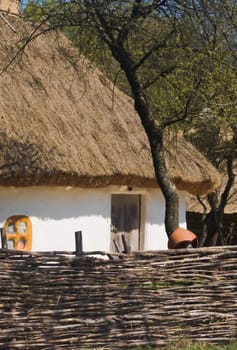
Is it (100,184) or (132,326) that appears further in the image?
(100,184)

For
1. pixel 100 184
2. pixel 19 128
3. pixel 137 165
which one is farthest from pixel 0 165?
pixel 137 165

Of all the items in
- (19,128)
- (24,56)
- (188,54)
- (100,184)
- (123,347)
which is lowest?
(123,347)

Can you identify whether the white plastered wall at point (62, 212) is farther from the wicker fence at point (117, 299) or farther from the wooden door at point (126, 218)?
the wicker fence at point (117, 299)

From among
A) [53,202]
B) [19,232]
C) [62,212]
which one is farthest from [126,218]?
[19,232]

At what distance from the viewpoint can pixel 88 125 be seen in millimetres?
12484

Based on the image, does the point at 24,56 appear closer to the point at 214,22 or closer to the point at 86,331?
the point at 214,22

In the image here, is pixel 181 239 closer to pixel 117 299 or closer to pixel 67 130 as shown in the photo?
pixel 117 299

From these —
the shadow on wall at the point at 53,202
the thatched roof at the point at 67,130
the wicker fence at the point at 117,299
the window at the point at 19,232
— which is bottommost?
the wicker fence at the point at 117,299

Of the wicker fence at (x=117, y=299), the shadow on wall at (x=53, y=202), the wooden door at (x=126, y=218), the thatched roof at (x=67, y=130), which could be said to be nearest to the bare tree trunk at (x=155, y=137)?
the wicker fence at (x=117, y=299)

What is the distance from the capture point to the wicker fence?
260 inches

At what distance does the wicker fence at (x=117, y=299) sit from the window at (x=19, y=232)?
13.9ft

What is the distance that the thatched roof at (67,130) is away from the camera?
1087 centimetres

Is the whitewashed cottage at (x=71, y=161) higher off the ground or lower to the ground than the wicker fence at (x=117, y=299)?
higher

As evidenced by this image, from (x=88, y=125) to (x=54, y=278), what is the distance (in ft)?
20.0
